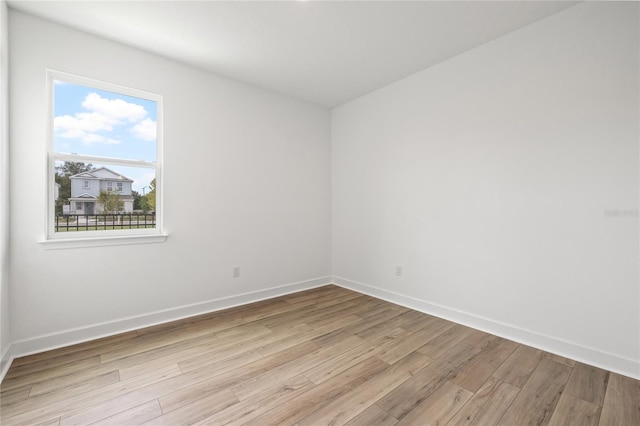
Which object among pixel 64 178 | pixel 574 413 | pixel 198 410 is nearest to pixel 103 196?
pixel 64 178

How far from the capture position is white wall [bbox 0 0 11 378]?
79.2 inches

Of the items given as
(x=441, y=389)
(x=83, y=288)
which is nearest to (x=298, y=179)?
(x=83, y=288)

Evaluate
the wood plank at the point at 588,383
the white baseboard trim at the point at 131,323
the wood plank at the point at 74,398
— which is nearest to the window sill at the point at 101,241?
the white baseboard trim at the point at 131,323

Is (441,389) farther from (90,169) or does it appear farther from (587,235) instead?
(90,169)

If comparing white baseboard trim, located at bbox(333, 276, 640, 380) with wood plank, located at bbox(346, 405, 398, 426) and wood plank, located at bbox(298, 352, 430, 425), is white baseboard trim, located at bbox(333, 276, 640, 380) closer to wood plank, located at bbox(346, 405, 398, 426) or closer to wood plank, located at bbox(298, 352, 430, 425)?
wood plank, located at bbox(298, 352, 430, 425)

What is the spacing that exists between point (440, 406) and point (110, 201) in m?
3.22

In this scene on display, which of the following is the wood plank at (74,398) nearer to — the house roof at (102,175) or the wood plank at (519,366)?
the house roof at (102,175)

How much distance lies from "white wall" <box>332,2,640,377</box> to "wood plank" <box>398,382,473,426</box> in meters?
1.10

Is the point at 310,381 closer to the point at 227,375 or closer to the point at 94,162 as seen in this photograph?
the point at 227,375

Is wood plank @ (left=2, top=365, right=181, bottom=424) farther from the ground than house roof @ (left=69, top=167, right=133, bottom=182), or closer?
closer

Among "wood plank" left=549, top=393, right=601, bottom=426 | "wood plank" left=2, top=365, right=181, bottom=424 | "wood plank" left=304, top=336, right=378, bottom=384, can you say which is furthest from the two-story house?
"wood plank" left=549, top=393, right=601, bottom=426

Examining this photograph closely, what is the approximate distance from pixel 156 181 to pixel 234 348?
1863 mm

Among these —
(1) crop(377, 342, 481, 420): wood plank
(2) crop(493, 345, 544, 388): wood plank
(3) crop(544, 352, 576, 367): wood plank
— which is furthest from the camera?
(3) crop(544, 352, 576, 367): wood plank

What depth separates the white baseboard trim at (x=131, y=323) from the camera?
2.29 metres
